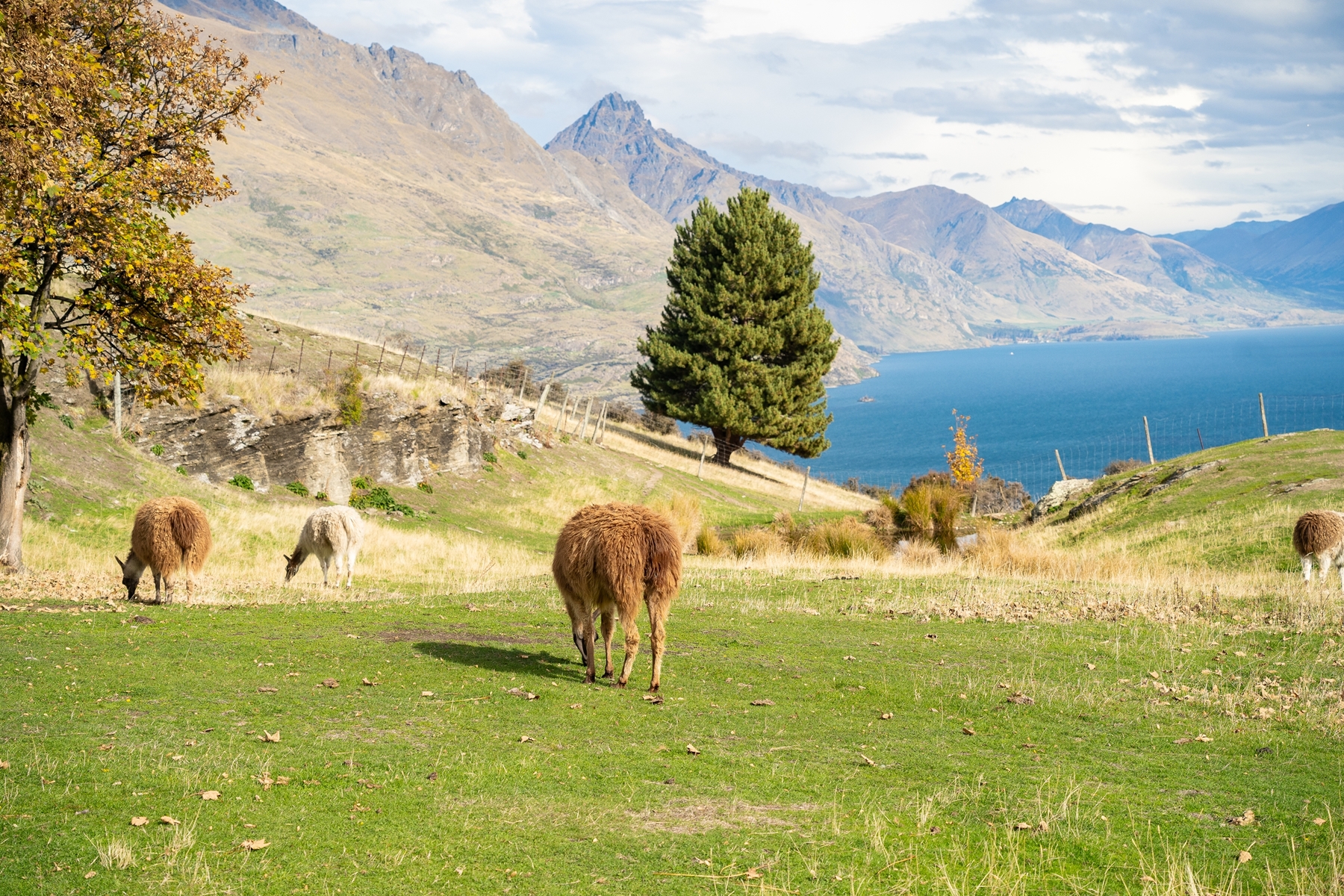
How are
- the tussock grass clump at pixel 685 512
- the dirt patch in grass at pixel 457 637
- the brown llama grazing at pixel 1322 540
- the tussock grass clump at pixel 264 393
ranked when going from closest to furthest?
the dirt patch in grass at pixel 457 637 → the brown llama grazing at pixel 1322 540 → the tussock grass clump at pixel 264 393 → the tussock grass clump at pixel 685 512

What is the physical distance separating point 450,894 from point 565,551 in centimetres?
646

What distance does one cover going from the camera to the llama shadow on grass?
12695 mm

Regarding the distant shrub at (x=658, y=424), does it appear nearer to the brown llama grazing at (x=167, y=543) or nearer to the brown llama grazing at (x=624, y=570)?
the brown llama grazing at (x=167, y=543)

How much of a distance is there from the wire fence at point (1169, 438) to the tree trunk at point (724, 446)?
50183mm

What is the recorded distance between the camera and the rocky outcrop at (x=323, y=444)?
30672 millimetres

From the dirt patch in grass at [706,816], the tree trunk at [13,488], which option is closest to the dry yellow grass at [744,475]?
the tree trunk at [13,488]

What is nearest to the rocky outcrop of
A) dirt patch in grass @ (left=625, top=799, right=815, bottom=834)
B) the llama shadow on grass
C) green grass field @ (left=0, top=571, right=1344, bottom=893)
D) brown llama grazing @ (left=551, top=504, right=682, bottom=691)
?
green grass field @ (left=0, top=571, right=1344, bottom=893)

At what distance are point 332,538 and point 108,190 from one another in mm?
8348

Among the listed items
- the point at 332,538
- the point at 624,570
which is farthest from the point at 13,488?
the point at 624,570

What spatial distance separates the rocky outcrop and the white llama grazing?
11580 mm

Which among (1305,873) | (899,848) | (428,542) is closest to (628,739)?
(899,848)

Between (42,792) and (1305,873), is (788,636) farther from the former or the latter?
(42,792)

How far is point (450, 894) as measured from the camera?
6.21 meters

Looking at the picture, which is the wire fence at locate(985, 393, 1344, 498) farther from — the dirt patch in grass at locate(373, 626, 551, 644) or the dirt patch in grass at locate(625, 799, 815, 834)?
the dirt patch in grass at locate(625, 799, 815, 834)
